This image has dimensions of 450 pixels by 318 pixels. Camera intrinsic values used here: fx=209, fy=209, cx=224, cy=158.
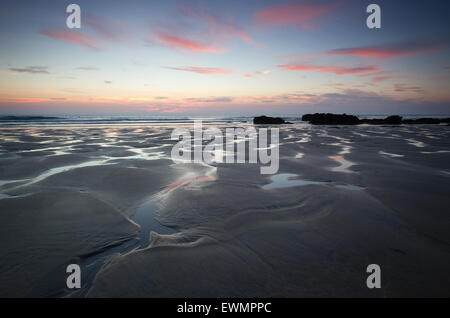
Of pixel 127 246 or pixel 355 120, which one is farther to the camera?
pixel 355 120

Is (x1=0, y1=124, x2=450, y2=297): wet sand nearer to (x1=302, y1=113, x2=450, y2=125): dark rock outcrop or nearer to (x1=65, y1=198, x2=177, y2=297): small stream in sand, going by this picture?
(x1=65, y1=198, x2=177, y2=297): small stream in sand

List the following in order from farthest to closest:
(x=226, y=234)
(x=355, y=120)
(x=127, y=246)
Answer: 1. (x=355, y=120)
2. (x=226, y=234)
3. (x=127, y=246)

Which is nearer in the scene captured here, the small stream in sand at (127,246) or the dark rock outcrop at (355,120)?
the small stream in sand at (127,246)

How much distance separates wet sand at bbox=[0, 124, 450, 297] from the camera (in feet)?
6.81

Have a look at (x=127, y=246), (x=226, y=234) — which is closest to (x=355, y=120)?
(x=226, y=234)

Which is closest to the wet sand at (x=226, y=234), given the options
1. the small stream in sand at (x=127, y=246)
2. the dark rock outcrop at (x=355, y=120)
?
the small stream in sand at (x=127, y=246)

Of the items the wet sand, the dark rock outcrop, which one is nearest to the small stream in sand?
the wet sand

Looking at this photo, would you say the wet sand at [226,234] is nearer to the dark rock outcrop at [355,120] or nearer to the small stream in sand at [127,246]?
the small stream in sand at [127,246]

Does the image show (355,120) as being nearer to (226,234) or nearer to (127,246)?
(226,234)

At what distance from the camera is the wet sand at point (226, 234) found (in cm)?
207

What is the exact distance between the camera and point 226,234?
299 centimetres
